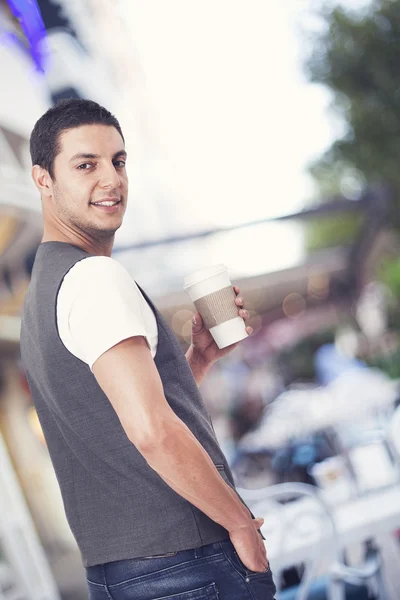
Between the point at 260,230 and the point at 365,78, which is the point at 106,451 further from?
the point at 365,78

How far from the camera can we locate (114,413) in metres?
1.29

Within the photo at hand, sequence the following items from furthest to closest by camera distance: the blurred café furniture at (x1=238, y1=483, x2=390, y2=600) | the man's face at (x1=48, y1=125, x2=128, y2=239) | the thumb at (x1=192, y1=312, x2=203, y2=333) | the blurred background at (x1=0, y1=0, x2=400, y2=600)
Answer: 1. the blurred background at (x1=0, y1=0, x2=400, y2=600)
2. the blurred café furniture at (x1=238, y1=483, x2=390, y2=600)
3. the thumb at (x1=192, y1=312, x2=203, y2=333)
4. the man's face at (x1=48, y1=125, x2=128, y2=239)

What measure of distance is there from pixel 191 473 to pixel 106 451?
186 millimetres

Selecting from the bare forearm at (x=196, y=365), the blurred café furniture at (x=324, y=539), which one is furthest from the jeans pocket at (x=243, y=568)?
the blurred café furniture at (x=324, y=539)

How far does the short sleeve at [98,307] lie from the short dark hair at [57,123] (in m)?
0.29

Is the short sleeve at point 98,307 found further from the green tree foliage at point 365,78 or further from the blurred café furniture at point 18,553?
the green tree foliage at point 365,78

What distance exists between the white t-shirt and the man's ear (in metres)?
0.25

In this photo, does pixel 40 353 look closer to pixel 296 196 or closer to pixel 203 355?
pixel 203 355

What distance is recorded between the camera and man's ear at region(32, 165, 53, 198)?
1.43 m

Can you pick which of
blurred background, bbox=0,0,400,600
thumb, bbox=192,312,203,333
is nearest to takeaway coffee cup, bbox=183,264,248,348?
thumb, bbox=192,312,203,333

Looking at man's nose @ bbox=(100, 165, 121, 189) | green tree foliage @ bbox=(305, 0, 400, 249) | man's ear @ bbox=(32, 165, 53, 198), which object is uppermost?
green tree foliage @ bbox=(305, 0, 400, 249)

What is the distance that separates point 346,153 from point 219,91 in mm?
2159

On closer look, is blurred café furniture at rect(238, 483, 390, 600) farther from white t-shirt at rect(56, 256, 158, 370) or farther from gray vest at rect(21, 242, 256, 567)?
white t-shirt at rect(56, 256, 158, 370)

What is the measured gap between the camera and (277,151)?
31.8ft
